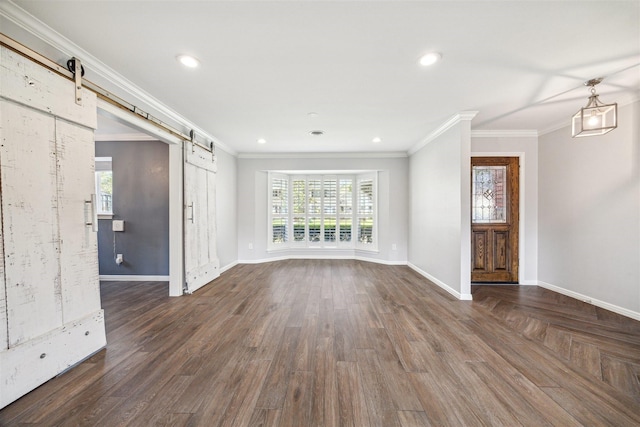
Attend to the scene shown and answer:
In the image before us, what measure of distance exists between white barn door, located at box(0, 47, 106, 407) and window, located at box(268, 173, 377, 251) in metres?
4.15

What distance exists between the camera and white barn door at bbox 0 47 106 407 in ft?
4.98

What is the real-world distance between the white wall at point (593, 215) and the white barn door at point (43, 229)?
5.53 metres

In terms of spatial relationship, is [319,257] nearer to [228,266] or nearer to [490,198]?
[228,266]

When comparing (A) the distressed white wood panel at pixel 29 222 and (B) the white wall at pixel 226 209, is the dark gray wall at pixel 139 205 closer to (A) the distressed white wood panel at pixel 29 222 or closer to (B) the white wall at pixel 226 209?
(B) the white wall at pixel 226 209

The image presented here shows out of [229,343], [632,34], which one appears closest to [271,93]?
[229,343]

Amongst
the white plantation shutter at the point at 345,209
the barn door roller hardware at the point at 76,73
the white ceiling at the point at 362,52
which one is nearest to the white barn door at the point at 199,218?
the white ceiling at the point at 362,52

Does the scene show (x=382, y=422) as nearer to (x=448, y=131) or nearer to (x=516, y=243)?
(x=448, y=131)

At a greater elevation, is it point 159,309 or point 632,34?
point 632,34

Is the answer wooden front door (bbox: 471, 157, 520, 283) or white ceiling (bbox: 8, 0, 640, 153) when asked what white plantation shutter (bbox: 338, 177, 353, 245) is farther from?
white ceiling (bbox: 8, 0, 640, 153)

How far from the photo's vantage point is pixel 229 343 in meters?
2.20

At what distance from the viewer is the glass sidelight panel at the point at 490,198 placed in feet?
13.6

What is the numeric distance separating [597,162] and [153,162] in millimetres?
6485

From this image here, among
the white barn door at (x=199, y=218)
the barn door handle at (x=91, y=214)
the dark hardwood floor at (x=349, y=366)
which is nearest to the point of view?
the dark hardwood floor at (x=349, y=366)

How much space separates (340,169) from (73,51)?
443cm
